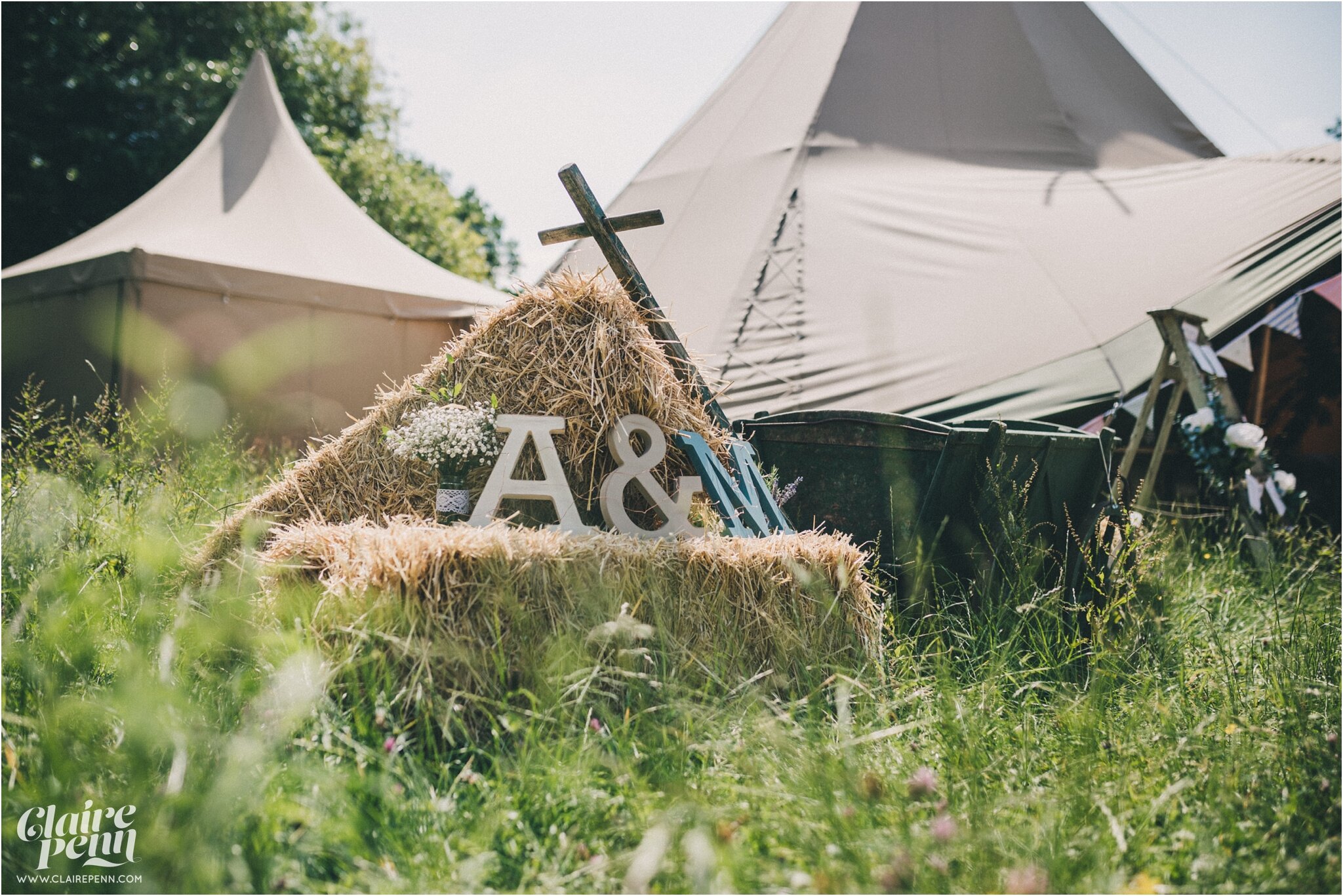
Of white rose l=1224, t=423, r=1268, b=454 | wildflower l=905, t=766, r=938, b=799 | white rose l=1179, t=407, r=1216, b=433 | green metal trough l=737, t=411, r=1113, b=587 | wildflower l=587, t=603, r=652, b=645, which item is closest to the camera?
wildflower l=905, t=766, r=938, b=799

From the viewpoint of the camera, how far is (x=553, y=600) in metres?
1.98

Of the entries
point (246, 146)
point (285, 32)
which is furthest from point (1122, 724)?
point (285, 32)

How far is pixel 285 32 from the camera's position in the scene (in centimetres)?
1576

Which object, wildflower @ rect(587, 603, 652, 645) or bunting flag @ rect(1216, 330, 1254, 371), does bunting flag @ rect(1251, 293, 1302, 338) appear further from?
→ wildflower @ rect(587, 603, 652, 645)

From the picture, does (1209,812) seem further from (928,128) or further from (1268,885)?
(928,128)

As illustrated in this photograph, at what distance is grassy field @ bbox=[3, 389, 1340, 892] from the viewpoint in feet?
4.51

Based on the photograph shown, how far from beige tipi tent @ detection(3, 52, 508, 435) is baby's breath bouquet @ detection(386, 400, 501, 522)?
3450 millimetres

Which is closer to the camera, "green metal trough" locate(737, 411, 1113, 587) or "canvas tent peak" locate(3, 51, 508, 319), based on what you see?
"green metal trough" locate(737, 411, 1113, 587)

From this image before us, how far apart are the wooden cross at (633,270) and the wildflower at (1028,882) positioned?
1.81 metres

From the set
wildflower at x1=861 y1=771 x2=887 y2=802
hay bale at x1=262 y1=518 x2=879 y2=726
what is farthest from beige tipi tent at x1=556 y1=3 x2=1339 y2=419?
wildflower at x1=861 y1=771 x2=887 y2=802

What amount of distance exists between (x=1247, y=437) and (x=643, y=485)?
3307 mm

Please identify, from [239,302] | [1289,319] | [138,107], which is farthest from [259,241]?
[138,107]

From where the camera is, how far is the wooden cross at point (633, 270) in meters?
2.88

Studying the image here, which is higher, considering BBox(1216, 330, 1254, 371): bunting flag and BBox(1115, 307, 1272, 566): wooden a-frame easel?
BBox(1216, 330, 1254, 371): bunting flag
